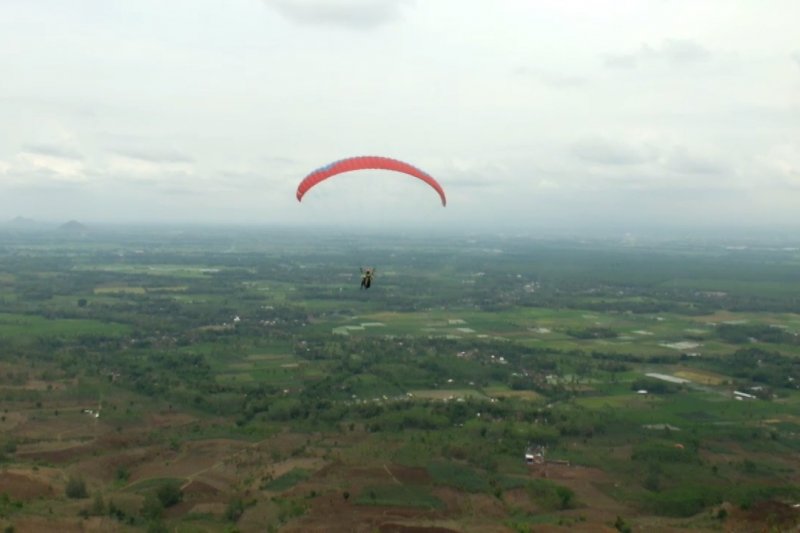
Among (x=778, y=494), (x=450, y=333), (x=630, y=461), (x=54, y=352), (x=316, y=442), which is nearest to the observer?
(x=778, y=494)

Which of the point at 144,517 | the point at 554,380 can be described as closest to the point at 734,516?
the point at 144,517

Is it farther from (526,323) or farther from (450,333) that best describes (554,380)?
(526,323)

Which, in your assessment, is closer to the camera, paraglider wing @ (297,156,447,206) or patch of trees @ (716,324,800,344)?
paraglider wing @ (297,156,447,206)

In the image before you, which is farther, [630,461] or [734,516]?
[630,461]

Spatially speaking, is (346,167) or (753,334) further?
(753,334)

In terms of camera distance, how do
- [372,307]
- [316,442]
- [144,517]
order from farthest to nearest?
[372,307]
[316,442]
[144,517]

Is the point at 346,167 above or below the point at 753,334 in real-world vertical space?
above

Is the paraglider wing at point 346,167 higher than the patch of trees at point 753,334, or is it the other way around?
the paraglider wing at point 346,167

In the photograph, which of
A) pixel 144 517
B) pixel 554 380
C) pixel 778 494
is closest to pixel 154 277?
pixel 554 380

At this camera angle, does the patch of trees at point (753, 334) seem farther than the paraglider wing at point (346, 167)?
Yes

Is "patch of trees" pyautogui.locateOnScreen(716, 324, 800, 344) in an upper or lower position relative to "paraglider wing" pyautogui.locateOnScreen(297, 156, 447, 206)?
lower
